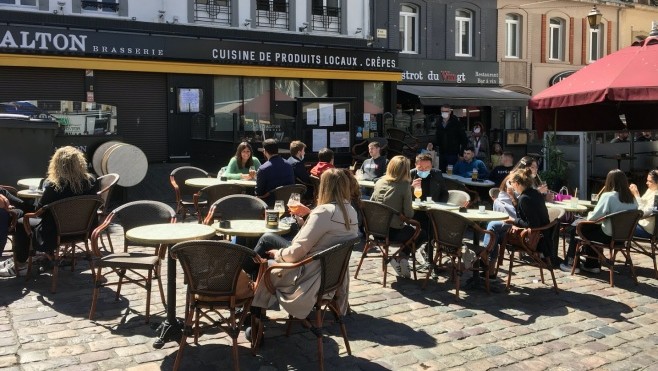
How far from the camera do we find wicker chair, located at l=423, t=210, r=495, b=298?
643 cm

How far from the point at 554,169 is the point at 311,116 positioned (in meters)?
5.68

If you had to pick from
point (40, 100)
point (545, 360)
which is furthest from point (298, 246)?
point (40, 100)

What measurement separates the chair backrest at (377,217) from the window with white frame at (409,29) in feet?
53.9

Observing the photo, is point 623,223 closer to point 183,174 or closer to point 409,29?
point 183,174

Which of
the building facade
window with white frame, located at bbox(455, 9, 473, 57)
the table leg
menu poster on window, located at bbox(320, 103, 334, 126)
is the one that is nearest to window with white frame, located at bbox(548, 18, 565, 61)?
window with white frame, located at bbox(455, 9, 473, 57)

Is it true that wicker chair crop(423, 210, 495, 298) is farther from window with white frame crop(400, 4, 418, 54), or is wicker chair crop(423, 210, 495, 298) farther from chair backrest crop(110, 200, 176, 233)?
window with white frame crop(400, 4, 418, 54)

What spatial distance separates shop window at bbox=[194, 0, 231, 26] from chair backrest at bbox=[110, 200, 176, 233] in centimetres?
1257

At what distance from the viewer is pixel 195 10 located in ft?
58.1

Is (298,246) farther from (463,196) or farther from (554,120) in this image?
(554,120)

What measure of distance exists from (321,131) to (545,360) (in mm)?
10576

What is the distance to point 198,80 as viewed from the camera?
17.3m

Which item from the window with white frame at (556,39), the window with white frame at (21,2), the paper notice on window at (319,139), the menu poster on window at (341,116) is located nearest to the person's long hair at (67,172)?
the paper notice on window at (319,139)

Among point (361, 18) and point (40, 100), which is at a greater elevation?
point (361, 18)

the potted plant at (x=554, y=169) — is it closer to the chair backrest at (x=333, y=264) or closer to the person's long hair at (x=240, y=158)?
the person's long hair at (x=240, y=158)
